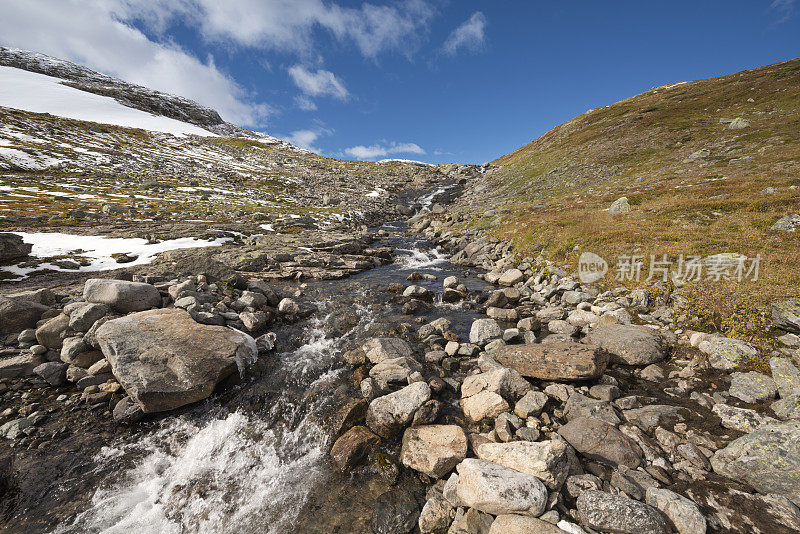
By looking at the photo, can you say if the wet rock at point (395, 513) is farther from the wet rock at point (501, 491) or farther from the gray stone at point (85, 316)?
the gray stone at point (85, 316)

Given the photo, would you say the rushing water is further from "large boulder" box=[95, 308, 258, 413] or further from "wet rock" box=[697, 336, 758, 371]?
"wet rock" box=[697, 336, 758, 371]

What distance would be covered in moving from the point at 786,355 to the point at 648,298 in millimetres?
5248

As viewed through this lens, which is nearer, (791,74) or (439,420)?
(439,420)

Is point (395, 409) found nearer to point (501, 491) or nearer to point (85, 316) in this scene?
point (501, 491)

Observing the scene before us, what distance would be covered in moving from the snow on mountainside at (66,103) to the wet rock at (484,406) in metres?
173

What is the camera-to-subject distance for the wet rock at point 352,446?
8.50m

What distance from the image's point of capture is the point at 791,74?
66.2m

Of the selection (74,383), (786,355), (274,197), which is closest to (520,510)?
(786,355)

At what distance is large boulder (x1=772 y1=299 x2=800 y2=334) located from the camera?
34.0ft

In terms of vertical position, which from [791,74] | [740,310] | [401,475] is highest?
[791,74]

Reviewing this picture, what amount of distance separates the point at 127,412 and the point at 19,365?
4.74 meters

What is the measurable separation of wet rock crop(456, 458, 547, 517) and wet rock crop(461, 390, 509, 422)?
2479 millimetres

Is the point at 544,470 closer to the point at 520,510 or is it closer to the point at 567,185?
the point at 520,510

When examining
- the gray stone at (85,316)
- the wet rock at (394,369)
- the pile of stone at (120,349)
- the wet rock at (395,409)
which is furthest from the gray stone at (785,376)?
the gray stone at (85,316)
